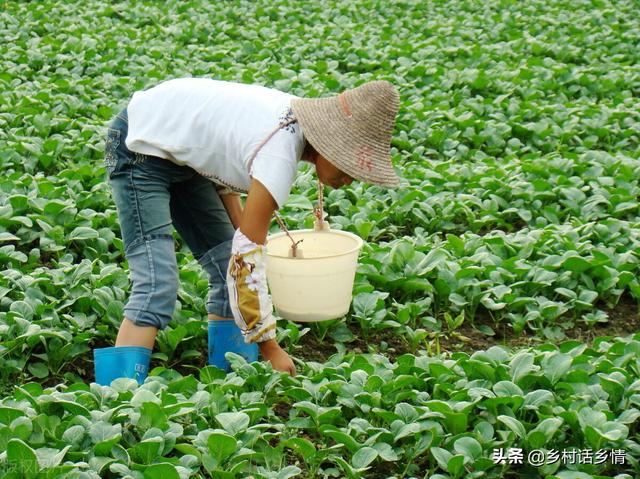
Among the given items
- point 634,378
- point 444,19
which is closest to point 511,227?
point 634,378

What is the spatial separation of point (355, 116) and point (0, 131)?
4567mm

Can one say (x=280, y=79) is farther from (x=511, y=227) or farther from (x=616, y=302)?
(x=616, y=302)

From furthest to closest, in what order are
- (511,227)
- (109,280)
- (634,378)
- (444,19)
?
(444,19) → (511,227) → (109,280) → (634,378)

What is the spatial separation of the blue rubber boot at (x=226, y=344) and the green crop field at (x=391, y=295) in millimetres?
127

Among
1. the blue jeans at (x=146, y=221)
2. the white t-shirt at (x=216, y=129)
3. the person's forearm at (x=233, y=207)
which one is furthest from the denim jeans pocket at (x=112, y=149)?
the person's forearm at (x=233, y=207)

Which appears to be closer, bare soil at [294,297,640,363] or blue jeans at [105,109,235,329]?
blue jeans at [105,109,235,329]

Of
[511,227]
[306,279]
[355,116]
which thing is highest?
[355,116]

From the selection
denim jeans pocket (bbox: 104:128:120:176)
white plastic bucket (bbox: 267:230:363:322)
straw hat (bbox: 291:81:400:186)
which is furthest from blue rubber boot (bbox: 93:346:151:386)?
straw hat (bbox: 291:81:400:186)

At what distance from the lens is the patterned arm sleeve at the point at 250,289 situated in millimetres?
3635

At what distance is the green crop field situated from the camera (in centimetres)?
354

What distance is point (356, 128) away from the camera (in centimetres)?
365

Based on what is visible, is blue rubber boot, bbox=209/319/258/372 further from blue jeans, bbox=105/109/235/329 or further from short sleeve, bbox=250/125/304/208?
short sleeve, bbox=250/125/304/208

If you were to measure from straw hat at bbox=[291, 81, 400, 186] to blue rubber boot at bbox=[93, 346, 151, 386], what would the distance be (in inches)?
44.2

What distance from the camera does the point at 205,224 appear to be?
426cm
